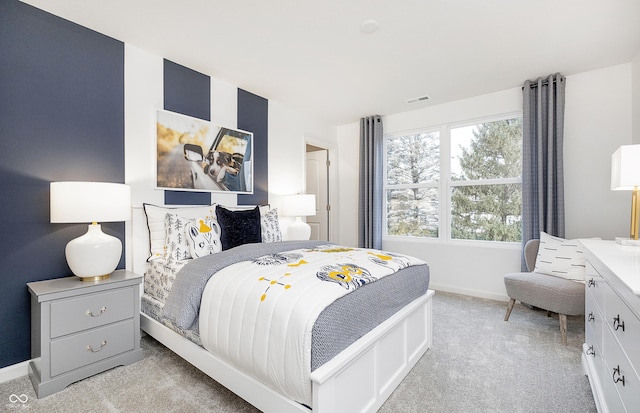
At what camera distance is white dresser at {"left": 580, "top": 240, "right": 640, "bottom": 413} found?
3.12 ft

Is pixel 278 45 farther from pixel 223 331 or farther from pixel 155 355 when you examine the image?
pixel 155 355

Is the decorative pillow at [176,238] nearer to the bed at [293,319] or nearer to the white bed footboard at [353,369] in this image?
the bed at [293,319]

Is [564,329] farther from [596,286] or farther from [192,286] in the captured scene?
[192,286]

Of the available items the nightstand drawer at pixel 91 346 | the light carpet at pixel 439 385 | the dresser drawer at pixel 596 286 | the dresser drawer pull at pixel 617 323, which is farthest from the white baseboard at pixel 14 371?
the dresser drawer at pixel 596 286

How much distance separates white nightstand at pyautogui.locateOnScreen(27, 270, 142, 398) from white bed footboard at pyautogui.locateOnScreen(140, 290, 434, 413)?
24 centimetres

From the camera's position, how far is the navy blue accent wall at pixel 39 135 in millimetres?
1945

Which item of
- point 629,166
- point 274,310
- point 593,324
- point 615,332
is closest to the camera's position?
point 615,332

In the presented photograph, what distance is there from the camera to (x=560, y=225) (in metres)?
3.04

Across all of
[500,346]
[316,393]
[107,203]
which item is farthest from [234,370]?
[500,346]

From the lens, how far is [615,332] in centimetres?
119

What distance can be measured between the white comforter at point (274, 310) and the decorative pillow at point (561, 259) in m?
1.80

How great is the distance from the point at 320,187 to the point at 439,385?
368cm

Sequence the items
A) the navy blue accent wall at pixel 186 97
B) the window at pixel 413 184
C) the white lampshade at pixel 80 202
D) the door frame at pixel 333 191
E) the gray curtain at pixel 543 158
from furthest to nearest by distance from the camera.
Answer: the door frame at pixel 333 191
the window at pixel 413 184
the gray curtain at pixel 543 158
the navy blue accent wall at pixel 186 97
the white lampshade at pixel 80 202

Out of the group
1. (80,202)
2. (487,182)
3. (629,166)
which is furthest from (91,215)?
(487,182)
